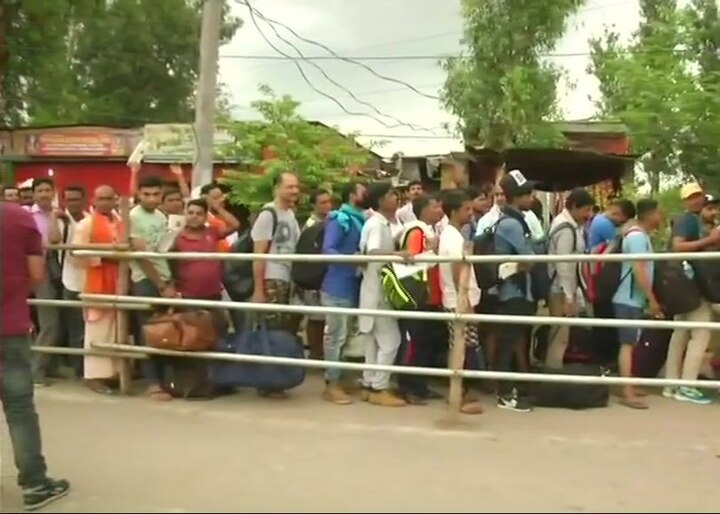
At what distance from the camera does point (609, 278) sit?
282 inches


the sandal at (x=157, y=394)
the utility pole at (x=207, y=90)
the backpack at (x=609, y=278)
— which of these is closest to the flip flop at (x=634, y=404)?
the backpack at (x=609, y=278)

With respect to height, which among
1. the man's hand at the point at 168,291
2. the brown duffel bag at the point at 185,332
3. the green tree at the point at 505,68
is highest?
the green tree at the point at 505,68

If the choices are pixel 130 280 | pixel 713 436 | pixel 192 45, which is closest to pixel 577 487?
pixel 713 436

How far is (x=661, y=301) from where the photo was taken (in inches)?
278

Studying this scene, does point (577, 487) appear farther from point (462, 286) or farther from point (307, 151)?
point (307, 151)

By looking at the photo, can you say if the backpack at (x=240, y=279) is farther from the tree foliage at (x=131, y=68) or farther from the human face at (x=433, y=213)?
the tree foliage at (x=131, y=68)

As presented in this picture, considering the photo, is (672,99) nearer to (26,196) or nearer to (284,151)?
(284,151)

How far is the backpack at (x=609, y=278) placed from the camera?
708 centimetres

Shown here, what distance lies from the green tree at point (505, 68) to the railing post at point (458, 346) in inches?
555

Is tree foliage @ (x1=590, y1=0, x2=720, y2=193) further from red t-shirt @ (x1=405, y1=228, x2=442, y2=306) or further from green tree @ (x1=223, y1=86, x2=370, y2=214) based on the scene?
red t-shirt @ (x1=405, y1=228, x2=442, y2=306)

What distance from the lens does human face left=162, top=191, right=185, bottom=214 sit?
25.5ft

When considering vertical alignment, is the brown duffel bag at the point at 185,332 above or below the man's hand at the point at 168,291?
below

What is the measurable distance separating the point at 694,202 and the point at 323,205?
9.50 ft

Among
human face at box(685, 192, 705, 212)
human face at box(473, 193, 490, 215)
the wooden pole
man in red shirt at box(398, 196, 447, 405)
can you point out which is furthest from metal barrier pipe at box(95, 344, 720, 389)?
human face at box(473, 193, 490, 215)
